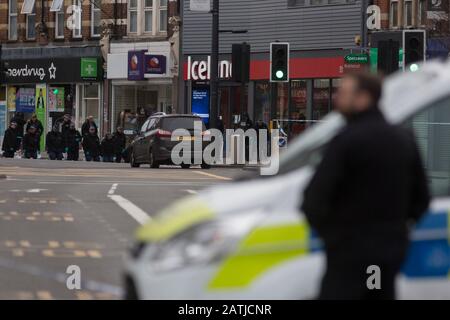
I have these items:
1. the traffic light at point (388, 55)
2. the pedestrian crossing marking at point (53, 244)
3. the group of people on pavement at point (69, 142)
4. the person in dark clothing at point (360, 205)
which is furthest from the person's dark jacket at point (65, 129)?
the person in dark clothing at point (360, 205)

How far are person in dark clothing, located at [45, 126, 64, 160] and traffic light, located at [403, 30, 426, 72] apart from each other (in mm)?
22095

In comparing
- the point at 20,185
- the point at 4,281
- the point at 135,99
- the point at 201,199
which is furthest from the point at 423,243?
the point at 135,99

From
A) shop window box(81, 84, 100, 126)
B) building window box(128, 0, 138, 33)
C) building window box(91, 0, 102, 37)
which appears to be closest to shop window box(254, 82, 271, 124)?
building window box(128, 0, 138, 33)

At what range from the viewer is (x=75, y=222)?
16375mm

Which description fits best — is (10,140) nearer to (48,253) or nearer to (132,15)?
(132,15)

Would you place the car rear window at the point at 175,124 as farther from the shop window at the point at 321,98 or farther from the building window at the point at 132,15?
the building window at the point at 132,15

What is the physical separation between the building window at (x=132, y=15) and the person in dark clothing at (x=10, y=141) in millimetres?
6775

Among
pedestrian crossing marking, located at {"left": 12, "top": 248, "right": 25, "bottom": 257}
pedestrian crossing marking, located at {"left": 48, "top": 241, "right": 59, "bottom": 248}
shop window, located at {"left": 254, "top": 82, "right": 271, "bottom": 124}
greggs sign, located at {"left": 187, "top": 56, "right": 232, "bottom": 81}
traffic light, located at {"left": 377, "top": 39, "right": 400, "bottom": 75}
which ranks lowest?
pedestrian crossing marking, located at {"left": 12, "top": 248, "right": 25, "bottom": 257}

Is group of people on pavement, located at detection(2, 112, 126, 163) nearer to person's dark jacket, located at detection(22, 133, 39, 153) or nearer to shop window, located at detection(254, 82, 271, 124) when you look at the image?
person's dark jacket, located at detection(22, 133, 39, 153)

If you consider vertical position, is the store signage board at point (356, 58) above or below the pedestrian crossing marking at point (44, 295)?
above

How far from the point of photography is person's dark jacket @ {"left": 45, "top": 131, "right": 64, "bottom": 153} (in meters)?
44.6

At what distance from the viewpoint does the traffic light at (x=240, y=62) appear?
3359 centimetres

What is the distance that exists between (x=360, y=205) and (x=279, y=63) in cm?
2600

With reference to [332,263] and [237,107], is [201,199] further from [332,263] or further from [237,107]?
[237,107]
